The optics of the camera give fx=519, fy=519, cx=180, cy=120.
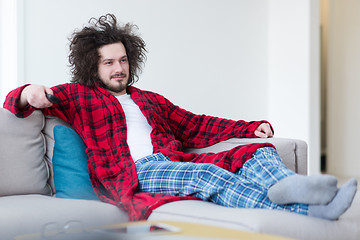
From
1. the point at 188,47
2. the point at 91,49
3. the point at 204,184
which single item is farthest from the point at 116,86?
the point at 188,47

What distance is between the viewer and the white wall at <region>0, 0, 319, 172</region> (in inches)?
146

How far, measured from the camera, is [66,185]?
212 cm

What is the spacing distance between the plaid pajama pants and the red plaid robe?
0.05 meters

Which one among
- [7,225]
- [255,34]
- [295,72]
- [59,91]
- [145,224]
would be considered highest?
[255,34]

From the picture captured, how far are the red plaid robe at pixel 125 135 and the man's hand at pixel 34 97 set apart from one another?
3 centimetres

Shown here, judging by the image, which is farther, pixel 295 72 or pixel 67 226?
pixel 295 72

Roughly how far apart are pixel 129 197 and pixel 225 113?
2.89m

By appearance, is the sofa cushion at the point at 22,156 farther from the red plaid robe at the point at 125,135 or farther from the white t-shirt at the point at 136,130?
the white t-shirt at the point at 136,130

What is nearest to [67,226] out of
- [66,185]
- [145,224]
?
[145,224]

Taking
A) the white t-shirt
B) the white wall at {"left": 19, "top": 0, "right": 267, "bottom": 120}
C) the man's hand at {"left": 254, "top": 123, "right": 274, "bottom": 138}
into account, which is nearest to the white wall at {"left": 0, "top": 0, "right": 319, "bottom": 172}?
the white wall at {"left": 19, "top": 0, "right": 267, "bottom": 120}

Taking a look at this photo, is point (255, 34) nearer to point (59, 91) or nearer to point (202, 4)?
point (202, 4)

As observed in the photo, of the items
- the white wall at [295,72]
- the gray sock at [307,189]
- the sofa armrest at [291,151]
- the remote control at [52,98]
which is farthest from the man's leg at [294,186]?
the white wall at [295,72]

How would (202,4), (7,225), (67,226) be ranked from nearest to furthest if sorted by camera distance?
(67,226) → (7,225) → (202,4)

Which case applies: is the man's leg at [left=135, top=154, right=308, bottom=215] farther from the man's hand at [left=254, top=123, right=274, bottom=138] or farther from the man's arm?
the man's hand at [left=254, top=123, right=274, bottom=138]
